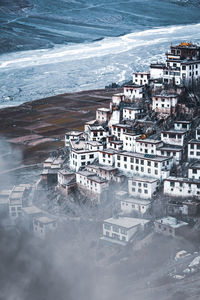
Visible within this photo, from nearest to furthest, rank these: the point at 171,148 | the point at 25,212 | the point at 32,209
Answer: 1. the point at 171,148
2. the point at 25,212
3. the point at 32,209

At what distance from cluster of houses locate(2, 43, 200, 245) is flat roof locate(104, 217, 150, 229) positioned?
0.26ft

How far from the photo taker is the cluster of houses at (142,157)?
1889 inches

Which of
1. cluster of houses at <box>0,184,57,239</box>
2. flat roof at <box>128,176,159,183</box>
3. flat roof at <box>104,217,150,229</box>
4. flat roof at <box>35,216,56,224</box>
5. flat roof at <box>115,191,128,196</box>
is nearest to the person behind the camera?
flat roof at <box>104,217,150,229</box>

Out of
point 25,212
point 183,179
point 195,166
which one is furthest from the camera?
point 25,212

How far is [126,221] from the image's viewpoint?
4747 cm

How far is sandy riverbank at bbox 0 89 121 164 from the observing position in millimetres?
80688

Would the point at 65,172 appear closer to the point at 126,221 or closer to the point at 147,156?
the point at 147,156

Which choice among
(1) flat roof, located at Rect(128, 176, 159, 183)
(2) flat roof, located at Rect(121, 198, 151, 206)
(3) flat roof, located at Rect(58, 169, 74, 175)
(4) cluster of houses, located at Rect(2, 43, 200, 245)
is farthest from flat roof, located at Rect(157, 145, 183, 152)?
(3) flat roof, located at Rect(58, 169, 74, 175)

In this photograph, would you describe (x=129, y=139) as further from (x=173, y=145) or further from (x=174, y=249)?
(x=174, y=249)

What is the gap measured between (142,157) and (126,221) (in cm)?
655

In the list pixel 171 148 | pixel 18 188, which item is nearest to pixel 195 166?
pixel 171 148

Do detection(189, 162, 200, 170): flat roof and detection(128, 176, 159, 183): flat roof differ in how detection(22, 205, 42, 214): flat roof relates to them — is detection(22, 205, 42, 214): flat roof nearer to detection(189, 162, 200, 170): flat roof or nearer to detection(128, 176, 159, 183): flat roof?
detection(128, 176, 159, 183): flat roof

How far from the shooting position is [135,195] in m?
50.7

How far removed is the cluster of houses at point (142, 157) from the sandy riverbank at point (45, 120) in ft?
58.0
